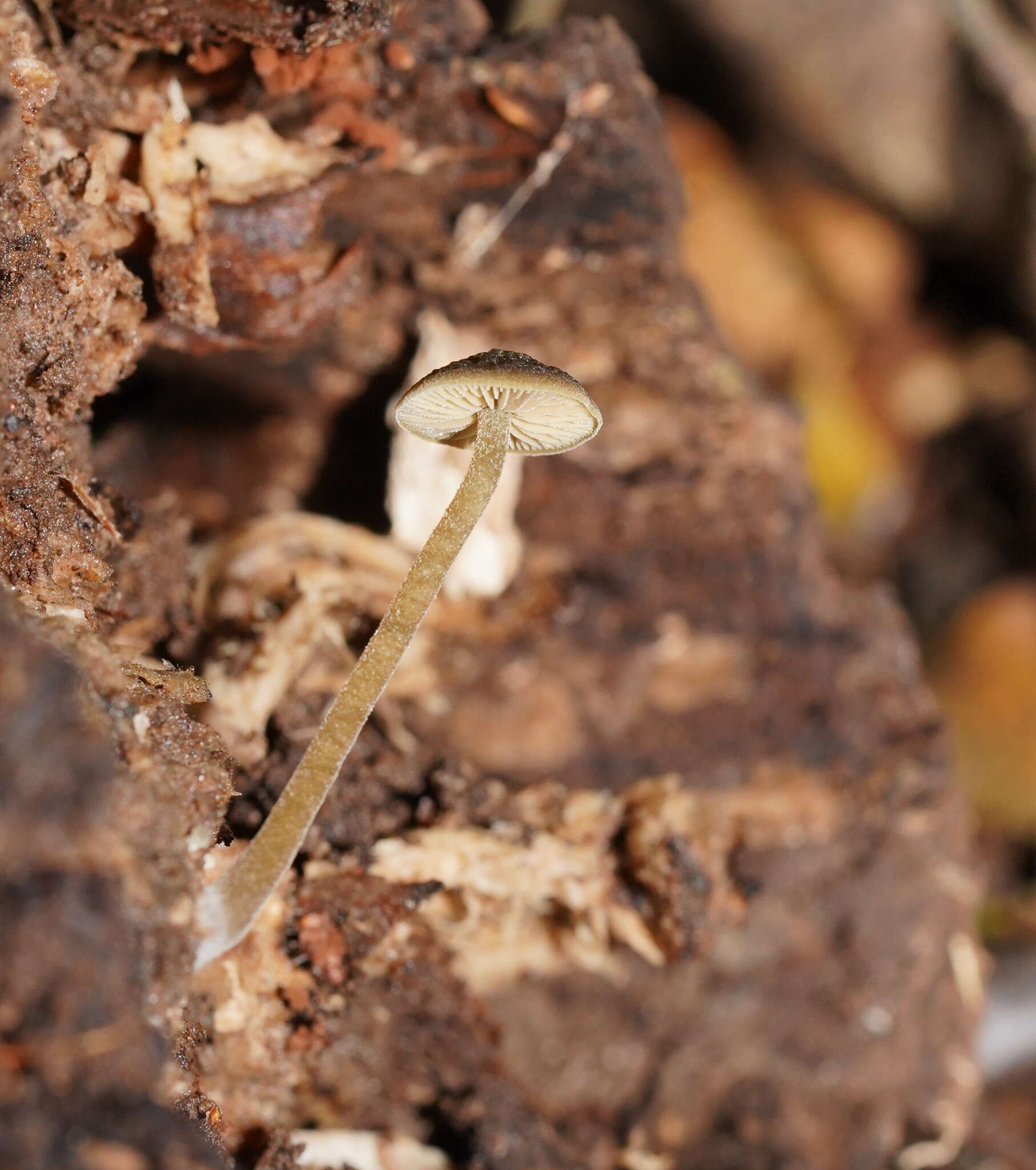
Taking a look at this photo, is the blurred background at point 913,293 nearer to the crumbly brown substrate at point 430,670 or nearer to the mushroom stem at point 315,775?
the crumbly brown substrate at point 430,670

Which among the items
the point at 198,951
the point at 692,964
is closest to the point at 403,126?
the point at 198,951

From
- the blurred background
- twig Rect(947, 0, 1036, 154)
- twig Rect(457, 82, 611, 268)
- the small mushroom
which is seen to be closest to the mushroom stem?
the small mushroom

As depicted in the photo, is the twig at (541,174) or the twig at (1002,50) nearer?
the twig at (541,174)

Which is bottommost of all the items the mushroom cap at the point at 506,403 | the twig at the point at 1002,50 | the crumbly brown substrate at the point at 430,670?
the crumbly brown substrate at the point at 430,670

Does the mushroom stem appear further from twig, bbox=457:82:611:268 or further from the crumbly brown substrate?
twig, bbox=457:82:611:268

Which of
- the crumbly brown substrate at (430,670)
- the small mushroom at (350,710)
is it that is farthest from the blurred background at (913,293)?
the small mushroom at (350,710)

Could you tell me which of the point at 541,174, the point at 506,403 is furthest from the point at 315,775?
the point at 541,174

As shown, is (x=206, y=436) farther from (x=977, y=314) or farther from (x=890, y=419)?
(x=977, y=314)

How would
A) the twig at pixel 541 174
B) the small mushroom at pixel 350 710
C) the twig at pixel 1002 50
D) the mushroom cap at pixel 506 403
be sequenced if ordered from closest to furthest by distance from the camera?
the mushroom cap at pixel 506 403 < the small mushroom at pixel 350 710 < the twig at pixel 541 174 < the twig at pixel 1002 50
